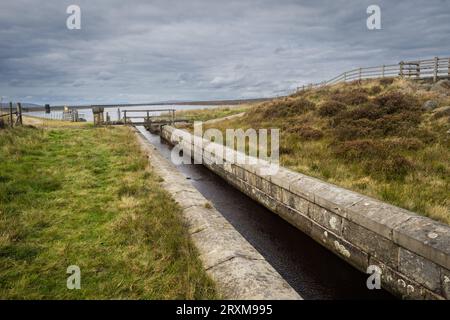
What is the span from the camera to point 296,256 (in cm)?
686

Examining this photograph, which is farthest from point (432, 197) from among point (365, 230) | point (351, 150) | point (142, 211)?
point (142, 211)

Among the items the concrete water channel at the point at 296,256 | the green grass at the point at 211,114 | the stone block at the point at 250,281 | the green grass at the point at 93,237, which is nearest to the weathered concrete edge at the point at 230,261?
the stone block at the point at 250,281

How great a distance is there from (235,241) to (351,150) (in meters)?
7.06

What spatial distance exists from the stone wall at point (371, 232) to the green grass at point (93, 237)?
9.96 ft

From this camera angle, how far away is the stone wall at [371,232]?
4.47 meters

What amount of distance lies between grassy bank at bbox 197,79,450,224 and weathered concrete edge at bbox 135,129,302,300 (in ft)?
11.6

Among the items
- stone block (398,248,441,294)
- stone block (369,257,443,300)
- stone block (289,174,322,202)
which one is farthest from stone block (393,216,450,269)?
stone block (289,174,322,202)

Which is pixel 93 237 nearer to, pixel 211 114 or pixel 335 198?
pixel 335 198

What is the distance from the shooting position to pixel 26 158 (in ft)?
37.9

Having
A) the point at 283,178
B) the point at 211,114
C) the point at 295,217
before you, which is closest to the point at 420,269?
the point at 295,217

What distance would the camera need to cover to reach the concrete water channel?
5594mm

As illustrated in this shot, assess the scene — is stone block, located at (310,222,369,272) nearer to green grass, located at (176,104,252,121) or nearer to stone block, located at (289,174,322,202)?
stone block, located at (289,174,322,202)

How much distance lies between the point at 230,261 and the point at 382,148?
8059mm

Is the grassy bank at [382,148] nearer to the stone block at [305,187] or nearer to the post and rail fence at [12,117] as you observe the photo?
the stone block at [305,187]
